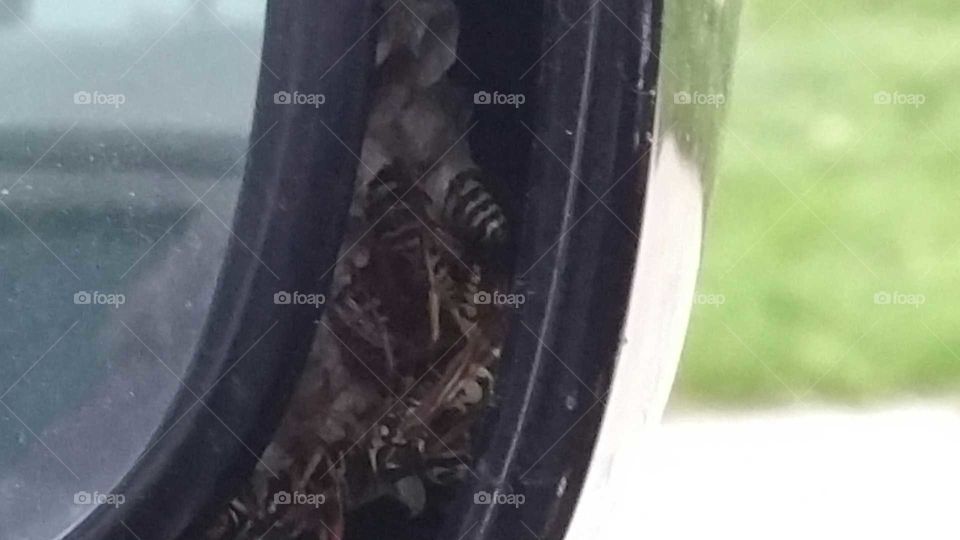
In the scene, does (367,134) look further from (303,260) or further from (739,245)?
(739,245)

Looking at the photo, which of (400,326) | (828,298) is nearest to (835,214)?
(828,298)

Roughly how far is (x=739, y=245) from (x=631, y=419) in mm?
1251

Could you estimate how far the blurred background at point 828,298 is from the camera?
4.38ft

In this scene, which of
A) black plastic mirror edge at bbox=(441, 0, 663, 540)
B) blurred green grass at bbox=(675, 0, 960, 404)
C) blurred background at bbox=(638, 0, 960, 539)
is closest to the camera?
black plastic mirror edge at bbox=(441, 0, 663, 540)

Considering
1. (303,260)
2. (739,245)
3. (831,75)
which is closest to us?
(303,260)

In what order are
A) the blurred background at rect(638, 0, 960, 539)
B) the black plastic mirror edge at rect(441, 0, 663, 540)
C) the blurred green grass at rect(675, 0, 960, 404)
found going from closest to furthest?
the black plastic mirror edge at rect(441, 0, 663, 540) < the blurred background at rect(638, 0, 960, 539) < the blurred green grass at rect(675, 0, 960, 404)

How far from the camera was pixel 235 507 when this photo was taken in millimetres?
501

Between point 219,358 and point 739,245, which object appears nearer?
point 219,358

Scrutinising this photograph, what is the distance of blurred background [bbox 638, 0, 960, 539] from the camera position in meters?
1.33

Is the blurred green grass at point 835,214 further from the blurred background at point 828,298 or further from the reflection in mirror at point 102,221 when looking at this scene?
the reflection in mirror at point 102,221

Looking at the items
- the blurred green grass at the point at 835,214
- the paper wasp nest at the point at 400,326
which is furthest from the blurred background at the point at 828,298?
the paper wasp nest at the point at 400,326

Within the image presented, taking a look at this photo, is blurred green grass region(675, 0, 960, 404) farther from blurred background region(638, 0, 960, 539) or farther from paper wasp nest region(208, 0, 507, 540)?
paper wasp nest region(208, 0, 507, 540)

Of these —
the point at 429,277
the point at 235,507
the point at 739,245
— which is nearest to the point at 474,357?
the point at 429,277

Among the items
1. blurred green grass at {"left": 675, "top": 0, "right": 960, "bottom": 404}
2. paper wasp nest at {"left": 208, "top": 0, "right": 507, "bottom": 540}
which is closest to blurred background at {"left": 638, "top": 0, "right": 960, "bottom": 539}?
blurred green grass at {"left": 675, "top": 0, "right": 960, "bottom": 404}
